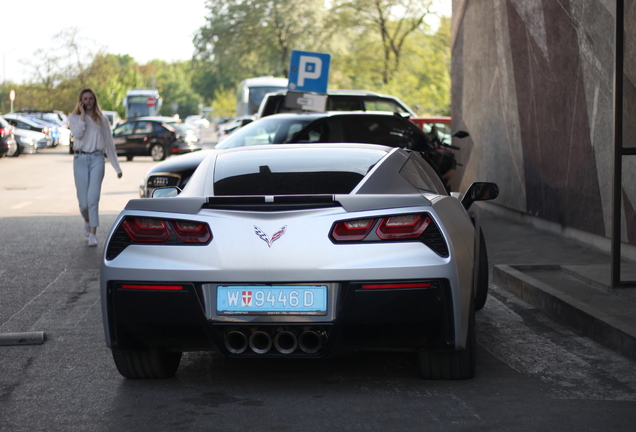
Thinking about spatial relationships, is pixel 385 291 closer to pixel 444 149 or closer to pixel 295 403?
pixel 295 403

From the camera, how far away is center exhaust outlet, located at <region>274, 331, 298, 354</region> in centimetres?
452

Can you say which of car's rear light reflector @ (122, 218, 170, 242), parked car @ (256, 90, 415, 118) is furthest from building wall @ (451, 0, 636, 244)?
car's rear light reflector @ (122, 218, 170, 242)

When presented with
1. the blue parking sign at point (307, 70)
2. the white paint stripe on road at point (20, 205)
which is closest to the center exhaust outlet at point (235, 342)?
the white paint stripe on road at point (20, 205)

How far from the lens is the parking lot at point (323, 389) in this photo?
13.9 ft

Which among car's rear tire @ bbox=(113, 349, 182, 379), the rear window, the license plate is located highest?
the rear window

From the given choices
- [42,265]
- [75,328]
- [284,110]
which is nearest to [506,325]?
[75,328]

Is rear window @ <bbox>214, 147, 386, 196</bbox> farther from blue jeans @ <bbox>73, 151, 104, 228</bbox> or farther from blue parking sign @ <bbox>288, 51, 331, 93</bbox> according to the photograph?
blue parking sign @ <bbox>288, 51, 331, 93</bbox>

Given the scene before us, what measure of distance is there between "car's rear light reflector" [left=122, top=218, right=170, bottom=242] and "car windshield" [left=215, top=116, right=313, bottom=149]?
6890mm

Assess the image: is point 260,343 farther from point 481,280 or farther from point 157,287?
point 481,280

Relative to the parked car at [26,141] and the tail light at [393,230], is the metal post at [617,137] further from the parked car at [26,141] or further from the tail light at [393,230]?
the parked car at [26,141]

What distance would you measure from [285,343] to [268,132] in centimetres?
764

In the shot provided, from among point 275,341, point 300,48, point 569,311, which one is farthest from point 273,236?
point 300,48

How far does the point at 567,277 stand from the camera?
815 centimetres

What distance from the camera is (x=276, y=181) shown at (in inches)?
203
